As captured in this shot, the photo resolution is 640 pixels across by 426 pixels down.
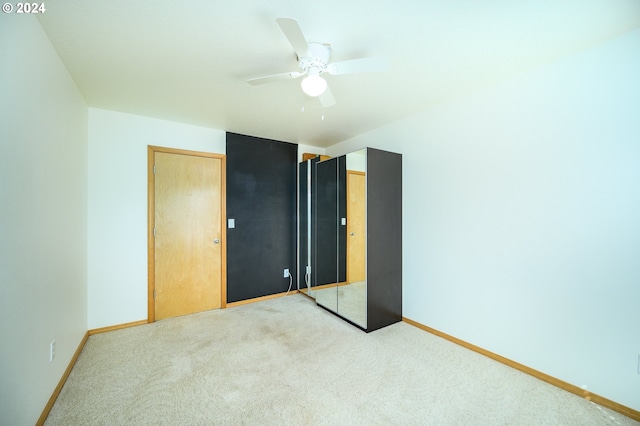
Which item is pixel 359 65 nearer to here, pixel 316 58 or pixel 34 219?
pixel 316 58

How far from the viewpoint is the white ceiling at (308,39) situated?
136cm

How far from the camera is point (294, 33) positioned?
Answer: 4.31 feet

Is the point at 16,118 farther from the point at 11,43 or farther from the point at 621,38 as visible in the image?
the point at 621,38

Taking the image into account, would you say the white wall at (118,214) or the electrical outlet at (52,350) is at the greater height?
the white wall at (118,214)

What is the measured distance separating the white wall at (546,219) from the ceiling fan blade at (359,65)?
1.30m

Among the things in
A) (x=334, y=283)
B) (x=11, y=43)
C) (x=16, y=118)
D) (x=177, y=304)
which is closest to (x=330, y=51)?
(x=11, y=43)

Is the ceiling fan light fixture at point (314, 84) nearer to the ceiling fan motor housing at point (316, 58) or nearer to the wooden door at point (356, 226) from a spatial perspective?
the ceiling fan motor housing at point (316, 58)

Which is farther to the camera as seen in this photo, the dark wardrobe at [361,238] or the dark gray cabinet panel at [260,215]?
the dark gray cabinet panel at [260,215]

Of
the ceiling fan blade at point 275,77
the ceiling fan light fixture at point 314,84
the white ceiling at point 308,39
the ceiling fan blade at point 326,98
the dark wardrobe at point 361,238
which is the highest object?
the white ceiling at point 308,39

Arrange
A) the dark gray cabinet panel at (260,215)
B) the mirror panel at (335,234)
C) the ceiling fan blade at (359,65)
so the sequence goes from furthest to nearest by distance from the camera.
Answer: the dark gray cabinet panel at (260,215) → the mirror panel at (335,234) → the ceiling fan blade at (359,65)

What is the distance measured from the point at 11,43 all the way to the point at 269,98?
159 centimetres

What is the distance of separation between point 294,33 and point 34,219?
186 cm

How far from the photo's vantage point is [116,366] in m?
2.06

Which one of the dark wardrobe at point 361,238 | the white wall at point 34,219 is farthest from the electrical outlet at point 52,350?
the dark wardrobe at point 361,238
